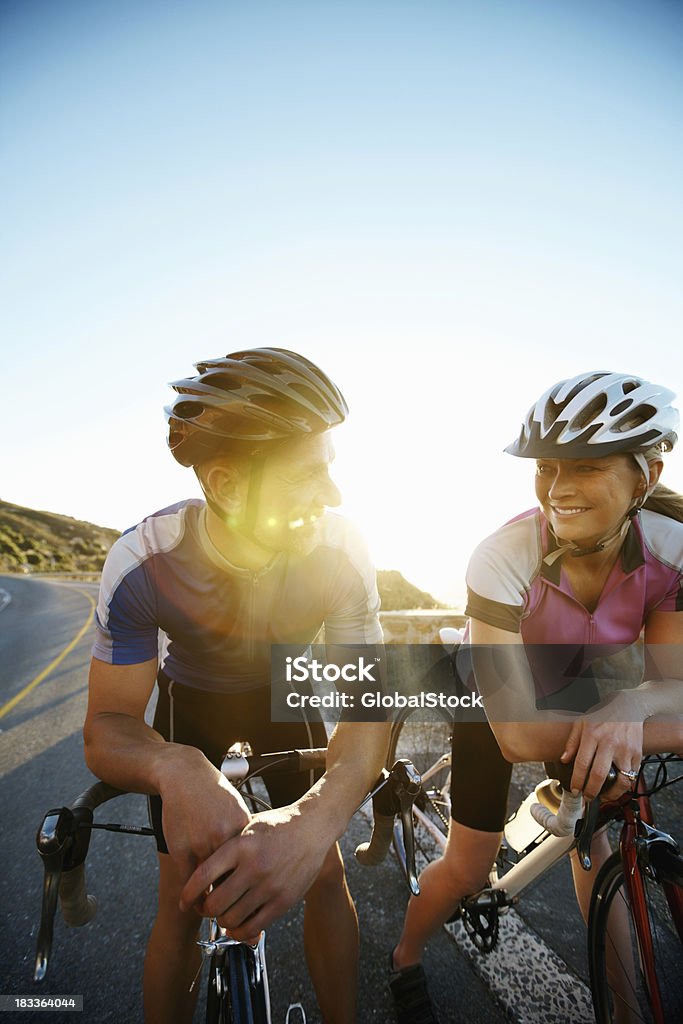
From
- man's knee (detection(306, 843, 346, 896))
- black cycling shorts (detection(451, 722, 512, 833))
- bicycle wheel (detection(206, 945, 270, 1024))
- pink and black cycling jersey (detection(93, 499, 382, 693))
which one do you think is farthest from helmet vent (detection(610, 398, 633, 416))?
bicycle wheel (detection(206, 945, 270, 1024))

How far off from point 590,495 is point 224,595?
1.49 meters

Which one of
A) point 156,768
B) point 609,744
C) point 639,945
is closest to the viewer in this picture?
point 156,768

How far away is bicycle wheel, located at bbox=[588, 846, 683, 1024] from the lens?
5.12 ft

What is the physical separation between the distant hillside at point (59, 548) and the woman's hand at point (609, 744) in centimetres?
849

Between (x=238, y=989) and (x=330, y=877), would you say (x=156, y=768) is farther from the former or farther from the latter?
(x=330, y=877)

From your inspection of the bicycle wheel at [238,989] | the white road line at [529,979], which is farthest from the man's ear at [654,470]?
the white road line at [529,979]

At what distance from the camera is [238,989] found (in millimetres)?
1228

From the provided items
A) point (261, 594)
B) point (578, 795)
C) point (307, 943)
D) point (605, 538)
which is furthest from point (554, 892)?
point (261, 594)

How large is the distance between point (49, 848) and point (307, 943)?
48.4 inches

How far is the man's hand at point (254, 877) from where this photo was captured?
1.01 m

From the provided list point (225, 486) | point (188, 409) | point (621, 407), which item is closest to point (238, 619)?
point (225, 486)

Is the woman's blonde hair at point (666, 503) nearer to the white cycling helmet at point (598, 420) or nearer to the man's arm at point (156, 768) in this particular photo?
the white cycling helmet at point (598, 420)

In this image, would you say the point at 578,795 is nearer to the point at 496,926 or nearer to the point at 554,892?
the point at 496,926

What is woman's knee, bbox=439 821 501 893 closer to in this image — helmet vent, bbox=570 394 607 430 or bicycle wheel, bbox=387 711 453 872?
bicycle wheel, bbox=387 711 453 872
